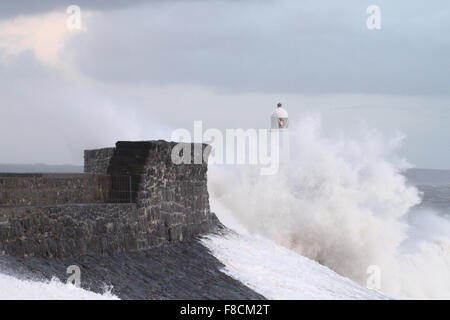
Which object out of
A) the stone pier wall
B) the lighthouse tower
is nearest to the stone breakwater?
the stone pier wall

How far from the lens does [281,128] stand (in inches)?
851

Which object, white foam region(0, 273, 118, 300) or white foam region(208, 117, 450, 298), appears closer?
white foam region(0, 273, 118, 300)

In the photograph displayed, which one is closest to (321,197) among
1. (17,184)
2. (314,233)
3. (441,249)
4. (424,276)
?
(314,233)

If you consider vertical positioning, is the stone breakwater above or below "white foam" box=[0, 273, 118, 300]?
above

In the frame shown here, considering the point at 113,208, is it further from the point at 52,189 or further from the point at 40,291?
the point at 40,291

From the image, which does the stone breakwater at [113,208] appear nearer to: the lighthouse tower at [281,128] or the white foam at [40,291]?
the white foam at [40,291]

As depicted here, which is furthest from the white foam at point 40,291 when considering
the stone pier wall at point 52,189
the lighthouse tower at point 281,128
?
the lighthouse tower at point 281,128

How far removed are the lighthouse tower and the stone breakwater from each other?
7639 millimetres

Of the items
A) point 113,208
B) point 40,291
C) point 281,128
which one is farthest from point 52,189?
point 281,128

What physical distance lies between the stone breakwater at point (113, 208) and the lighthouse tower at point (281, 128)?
25.1 feet

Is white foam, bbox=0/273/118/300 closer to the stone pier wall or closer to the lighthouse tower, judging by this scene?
the stone pier wall

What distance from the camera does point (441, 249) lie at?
77.8 ft

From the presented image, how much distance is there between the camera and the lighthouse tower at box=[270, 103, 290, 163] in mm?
21483

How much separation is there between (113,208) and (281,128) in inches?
444
